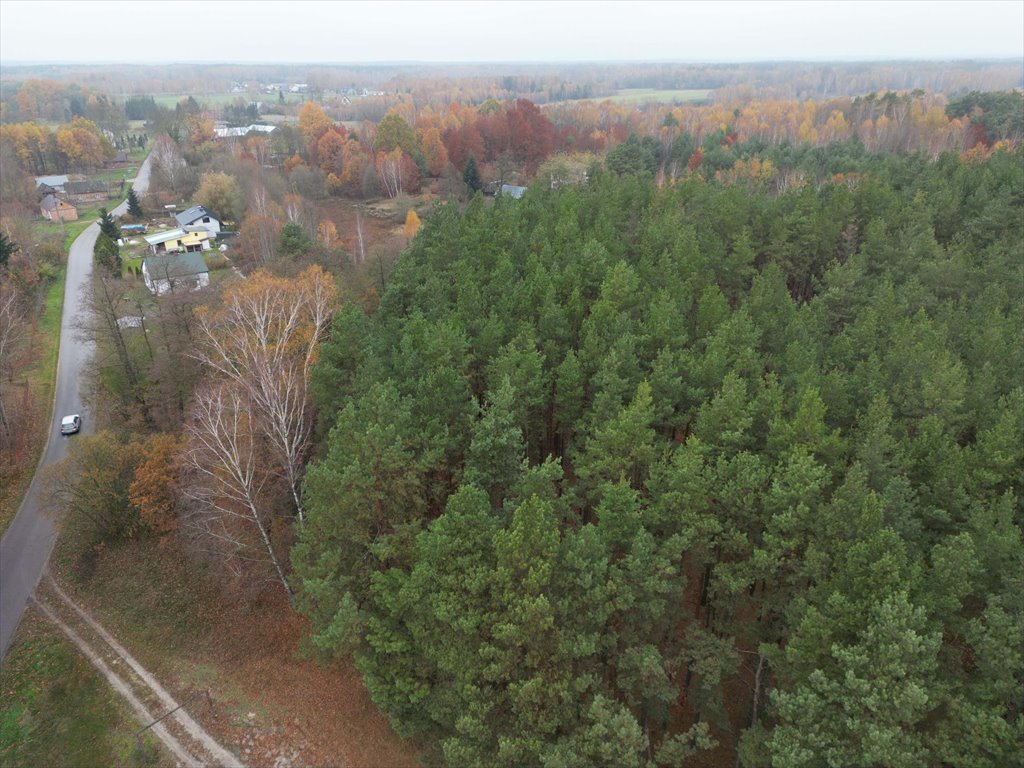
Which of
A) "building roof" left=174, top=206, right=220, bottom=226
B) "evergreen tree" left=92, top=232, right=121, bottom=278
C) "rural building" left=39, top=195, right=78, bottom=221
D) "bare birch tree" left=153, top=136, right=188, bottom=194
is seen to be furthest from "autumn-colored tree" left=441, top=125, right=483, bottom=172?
"rural building" left=39, top=195, right=78, bottom=221

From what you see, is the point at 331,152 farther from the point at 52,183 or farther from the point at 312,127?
the point at 52,183

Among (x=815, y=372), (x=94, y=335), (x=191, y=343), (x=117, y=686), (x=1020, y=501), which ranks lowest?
(x=117, y=686)

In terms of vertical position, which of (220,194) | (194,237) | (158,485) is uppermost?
(220,194)

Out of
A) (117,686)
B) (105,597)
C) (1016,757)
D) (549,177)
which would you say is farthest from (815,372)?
(549,177)

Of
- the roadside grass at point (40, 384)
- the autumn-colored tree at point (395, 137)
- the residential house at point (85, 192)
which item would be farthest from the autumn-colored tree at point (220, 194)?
the residential house at point (85, 192)

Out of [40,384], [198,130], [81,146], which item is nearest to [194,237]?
[40,384]

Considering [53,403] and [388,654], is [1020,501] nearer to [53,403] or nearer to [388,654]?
[388,654]
